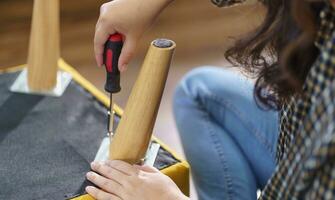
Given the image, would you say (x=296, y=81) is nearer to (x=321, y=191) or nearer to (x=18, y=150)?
(x=321, y=191)

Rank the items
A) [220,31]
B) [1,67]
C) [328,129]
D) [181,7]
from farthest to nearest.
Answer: [181,7], [220,31], [1,67], [328,129]

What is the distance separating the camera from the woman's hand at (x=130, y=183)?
2.23ft

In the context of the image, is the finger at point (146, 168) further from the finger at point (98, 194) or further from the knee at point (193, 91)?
the knee at point (193, 91)

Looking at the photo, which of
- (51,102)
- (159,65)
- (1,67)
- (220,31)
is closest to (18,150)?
(51,102)

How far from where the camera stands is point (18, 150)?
792mm

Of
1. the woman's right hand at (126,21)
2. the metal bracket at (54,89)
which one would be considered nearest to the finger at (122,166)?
the woman's right hand at (126,21)

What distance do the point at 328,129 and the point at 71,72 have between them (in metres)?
0.56

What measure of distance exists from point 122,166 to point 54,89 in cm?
27

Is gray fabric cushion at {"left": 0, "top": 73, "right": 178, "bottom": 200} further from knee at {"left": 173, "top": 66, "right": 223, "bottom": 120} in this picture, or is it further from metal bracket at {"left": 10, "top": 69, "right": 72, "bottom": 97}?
knee at {"left": 173, "top": 66, "right": 223, "bottom": 120}

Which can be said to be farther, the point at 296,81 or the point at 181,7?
the point at 181,7

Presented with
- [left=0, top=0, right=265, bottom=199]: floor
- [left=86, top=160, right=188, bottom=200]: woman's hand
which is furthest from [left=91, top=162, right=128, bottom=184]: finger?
[left=0, top=0, right=265, bottom=199]: floor

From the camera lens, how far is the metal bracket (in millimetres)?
927

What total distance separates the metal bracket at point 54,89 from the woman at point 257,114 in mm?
201

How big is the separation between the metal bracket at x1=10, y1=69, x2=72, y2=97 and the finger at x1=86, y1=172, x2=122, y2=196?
238 mm
